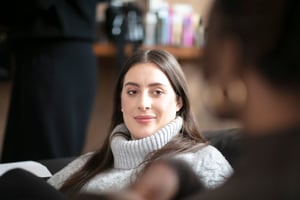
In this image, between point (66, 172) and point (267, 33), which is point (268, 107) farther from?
point (66, 172)

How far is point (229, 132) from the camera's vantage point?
5.40 ft

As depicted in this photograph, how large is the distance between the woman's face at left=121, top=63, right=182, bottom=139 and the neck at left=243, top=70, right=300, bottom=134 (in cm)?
87

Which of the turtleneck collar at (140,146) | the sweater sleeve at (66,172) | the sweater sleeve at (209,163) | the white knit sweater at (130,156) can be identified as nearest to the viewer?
the sweater sleeve at (209,163)

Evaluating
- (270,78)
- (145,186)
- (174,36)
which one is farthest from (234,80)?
(174,36)

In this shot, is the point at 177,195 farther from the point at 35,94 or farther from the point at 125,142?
the point at 35,94

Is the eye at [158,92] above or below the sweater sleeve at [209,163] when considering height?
above

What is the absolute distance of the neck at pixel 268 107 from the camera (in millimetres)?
478

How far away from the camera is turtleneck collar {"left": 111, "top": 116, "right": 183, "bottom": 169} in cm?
134

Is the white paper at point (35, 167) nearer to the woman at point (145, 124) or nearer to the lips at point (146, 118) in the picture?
the woman at point (145, 124)

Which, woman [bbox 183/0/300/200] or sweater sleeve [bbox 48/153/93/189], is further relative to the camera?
sweater sleeve [bbox 48/153/93/189]

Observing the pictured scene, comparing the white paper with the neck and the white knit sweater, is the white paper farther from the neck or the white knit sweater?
the neck

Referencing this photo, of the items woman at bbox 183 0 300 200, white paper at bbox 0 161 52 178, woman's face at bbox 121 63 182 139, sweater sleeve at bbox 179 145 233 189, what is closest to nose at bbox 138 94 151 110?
woman's face at bbox 121 63 182 139

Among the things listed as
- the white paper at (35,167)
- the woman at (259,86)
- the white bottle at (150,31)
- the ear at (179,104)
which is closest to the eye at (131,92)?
the ear at (179,104)

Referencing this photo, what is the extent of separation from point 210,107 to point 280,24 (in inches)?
4.2
